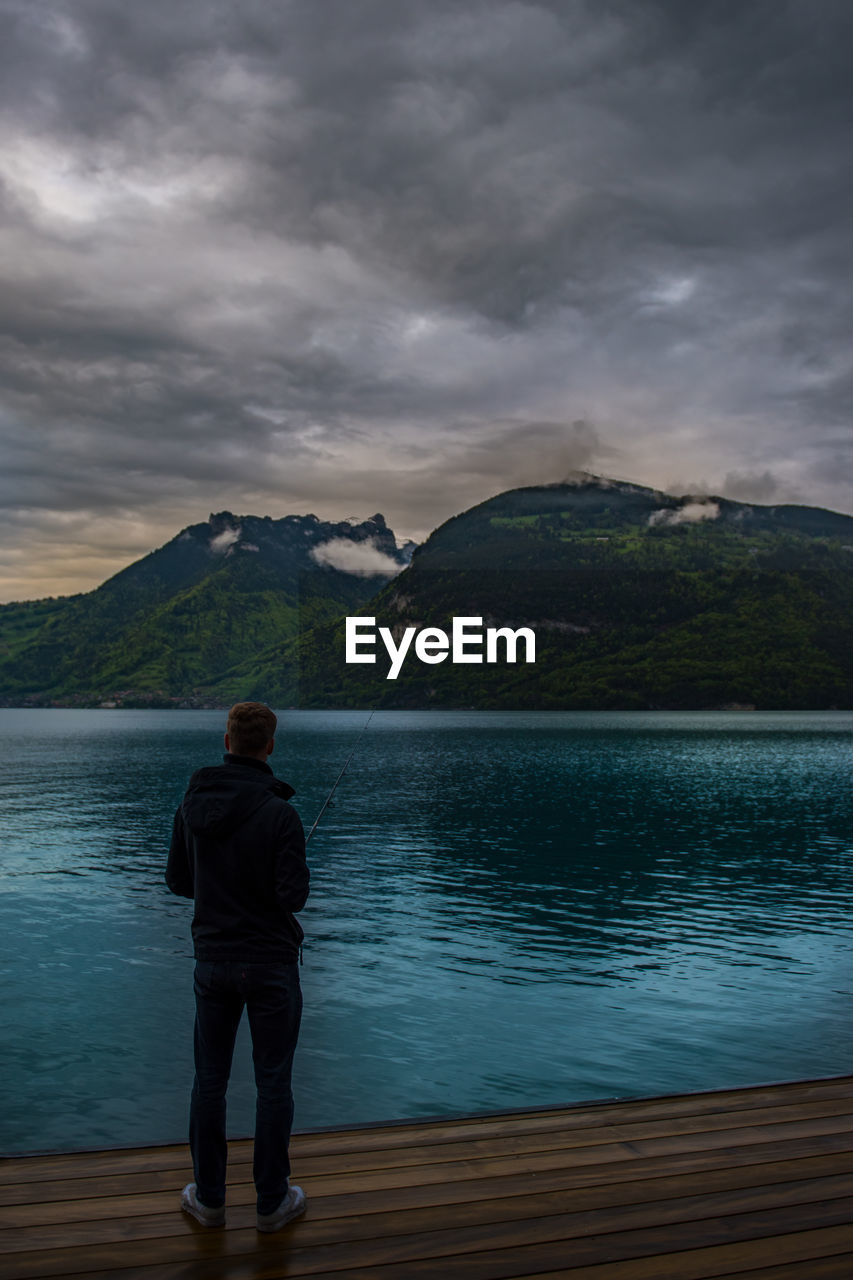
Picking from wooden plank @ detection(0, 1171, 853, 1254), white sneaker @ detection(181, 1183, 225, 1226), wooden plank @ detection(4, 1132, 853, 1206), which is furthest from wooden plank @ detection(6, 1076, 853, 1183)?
wooden plank @ detection(0, 1171, 853, 1254)

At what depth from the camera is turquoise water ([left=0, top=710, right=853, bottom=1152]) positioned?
11.4m

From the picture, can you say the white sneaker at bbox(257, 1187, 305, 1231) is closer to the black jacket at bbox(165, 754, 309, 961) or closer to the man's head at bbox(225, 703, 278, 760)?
the black jacket at bbox(165, 754, 309, 961)

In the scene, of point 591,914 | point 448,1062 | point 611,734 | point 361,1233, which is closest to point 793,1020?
point 448,1062

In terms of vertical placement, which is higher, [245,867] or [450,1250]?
[245,867]

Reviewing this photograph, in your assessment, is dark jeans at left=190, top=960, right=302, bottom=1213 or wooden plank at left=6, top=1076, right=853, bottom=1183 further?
wooden plank at left=6, top=1076, right=853, bottom=1183

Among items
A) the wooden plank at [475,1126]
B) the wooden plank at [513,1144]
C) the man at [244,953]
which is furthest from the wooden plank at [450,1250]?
the wooden plank at [475,1126]

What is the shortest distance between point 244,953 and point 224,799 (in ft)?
2.94

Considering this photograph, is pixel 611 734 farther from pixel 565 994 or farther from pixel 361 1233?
pixel 361 1233

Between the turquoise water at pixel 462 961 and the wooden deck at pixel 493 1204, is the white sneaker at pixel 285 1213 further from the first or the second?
the turquoise water at pixel 462 961

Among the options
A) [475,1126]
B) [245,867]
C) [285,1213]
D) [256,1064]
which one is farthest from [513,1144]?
[245,867]

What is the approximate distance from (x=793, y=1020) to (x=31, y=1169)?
39.1 feet

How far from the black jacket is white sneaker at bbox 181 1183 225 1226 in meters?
1.34

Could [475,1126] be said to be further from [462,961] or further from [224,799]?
[462,961]

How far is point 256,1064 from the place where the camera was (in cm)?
495
